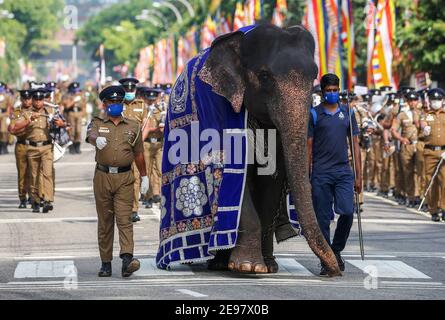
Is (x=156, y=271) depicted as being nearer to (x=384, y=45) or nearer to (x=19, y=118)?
(x=19, y=118)

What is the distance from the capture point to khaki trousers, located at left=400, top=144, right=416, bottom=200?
26797 mm

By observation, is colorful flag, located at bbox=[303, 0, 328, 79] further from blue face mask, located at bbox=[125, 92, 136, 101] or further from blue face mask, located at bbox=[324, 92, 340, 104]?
blue face mask, located at bbox=[324, 92, 340, 104]

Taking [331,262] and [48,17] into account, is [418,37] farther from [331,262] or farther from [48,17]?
[48,17]

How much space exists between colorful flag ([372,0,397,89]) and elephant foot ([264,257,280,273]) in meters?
22.2

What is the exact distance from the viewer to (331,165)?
605 inches

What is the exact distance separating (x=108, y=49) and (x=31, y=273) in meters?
160

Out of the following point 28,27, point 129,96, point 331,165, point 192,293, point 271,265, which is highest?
point 28,27

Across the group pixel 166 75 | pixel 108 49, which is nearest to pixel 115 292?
pixel 166 75

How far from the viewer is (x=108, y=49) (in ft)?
572

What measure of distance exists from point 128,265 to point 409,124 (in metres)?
13.4

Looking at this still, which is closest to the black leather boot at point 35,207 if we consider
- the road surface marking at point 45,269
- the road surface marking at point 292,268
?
the road surface marking at point 45,269

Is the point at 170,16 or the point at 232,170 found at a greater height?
the point at 170,16

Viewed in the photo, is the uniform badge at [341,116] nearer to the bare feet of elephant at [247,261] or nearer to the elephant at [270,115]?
the elephant at [270,115]

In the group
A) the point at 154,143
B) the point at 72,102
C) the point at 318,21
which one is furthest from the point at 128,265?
the point at 72,102
